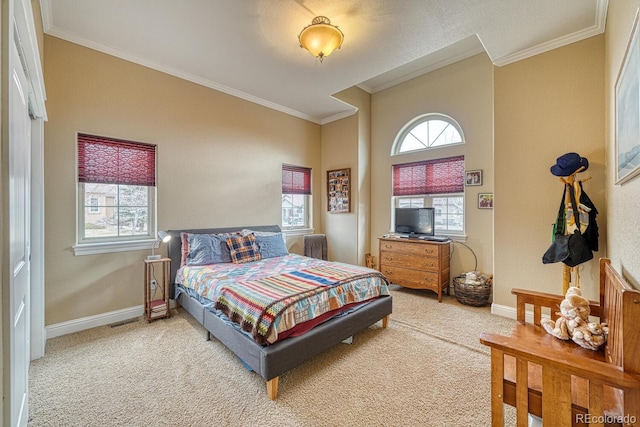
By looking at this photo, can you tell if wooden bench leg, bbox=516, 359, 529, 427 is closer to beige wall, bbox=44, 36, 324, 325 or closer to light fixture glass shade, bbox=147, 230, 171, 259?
light fixture glass shade, bbox=147, 230, 171, 259

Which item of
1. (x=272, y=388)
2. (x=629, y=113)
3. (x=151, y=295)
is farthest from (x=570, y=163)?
(x=151, y=295)

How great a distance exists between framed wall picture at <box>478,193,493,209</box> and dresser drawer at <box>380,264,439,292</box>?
1.13 meters

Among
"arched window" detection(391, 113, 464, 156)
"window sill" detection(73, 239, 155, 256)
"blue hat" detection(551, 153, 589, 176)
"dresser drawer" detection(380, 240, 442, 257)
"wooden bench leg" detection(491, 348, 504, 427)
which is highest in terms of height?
"arched window" detection(391, 113, 464, 156)

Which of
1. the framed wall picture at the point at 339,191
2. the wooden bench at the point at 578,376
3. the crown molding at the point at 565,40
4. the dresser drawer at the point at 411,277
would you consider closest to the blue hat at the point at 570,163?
the crown molding at the point at 565,40

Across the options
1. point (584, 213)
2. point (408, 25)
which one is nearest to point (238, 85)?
point (408, 25)

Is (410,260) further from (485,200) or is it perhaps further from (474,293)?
(485,200)

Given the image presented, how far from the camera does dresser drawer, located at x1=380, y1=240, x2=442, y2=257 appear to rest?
11.6 ft

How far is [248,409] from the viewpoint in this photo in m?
1.65

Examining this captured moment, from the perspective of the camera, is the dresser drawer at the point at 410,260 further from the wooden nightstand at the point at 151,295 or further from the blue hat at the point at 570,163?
the wooden nightstand at the point at 151,295

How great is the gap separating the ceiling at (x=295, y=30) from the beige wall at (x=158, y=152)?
28 centimetres

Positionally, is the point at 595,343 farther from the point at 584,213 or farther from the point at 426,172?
the point at 426,172

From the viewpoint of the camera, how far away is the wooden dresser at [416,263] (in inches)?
139

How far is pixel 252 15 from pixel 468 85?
2985 mm

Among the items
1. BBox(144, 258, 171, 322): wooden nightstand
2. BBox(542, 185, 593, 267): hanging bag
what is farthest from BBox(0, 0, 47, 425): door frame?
BBox(542, 185, 593, 267): hanging bag
